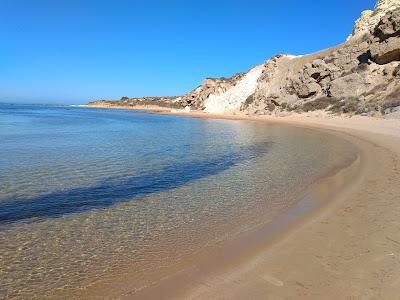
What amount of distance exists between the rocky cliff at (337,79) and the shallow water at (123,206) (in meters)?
18.9

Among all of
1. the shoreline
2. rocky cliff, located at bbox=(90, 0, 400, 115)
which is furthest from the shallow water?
rocky cliff, located at bbox=(90, 0, 400, 115)

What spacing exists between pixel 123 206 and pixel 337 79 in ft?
119

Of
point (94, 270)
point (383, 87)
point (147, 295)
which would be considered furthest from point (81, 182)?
point (383, 87)

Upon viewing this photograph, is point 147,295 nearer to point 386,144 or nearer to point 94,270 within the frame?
point 94,270

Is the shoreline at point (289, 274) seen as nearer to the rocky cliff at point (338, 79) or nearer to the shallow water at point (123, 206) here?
the shallow water at point (123, 206)

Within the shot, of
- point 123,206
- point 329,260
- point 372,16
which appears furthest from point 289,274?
point 372,16

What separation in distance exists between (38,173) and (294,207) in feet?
23.3

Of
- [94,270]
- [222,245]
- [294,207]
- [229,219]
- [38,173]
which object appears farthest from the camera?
[38,173]

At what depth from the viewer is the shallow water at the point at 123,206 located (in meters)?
4.82

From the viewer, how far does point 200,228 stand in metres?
6.29

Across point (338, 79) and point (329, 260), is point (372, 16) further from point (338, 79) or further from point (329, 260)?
point (329, 260)

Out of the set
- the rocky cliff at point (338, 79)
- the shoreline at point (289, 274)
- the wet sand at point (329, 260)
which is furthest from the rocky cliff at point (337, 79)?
the shoreline at point (289, 274)

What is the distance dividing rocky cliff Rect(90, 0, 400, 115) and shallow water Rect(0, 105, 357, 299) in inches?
743

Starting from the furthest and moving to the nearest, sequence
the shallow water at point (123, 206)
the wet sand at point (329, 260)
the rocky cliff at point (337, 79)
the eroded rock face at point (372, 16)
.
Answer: the eroded rock face at point (372, 16) → the rocky cliff at point (337, 79) → the shallow water at point (123, 206) → the wet sand at point (329, 260)
